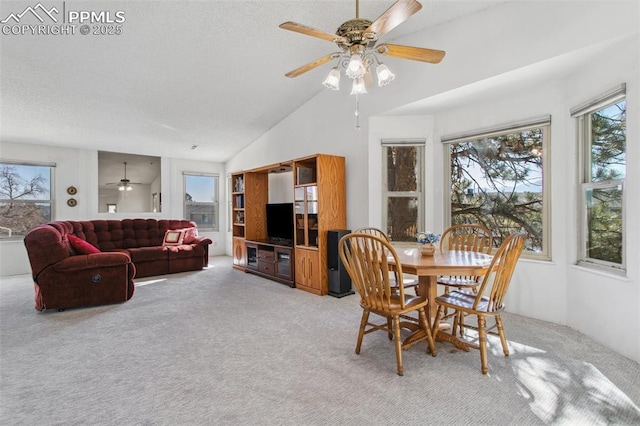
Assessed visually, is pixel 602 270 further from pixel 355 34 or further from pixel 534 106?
pixel 355 34

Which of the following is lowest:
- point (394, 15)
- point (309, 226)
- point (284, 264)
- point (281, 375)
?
point (281, 375)

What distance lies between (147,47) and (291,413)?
12.8 feet

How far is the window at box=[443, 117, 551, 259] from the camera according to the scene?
3.44m

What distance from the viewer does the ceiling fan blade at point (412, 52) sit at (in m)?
2.35

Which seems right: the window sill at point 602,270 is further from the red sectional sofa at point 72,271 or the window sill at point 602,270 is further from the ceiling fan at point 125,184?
the ceiling fan at point 125,184

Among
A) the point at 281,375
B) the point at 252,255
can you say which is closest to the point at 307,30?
the point at 281,375

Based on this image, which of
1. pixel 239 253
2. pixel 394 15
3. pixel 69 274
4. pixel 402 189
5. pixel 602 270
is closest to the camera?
pixel 394 15

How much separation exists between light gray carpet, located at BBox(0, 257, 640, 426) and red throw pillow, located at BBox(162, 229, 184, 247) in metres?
2.63

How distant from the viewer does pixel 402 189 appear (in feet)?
14.5

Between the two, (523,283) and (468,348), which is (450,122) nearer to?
(523,283)

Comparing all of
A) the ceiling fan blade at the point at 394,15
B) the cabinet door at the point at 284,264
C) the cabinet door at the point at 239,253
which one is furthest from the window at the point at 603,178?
the cabinet door at the point at 239,253

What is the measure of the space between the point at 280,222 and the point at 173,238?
228 cm

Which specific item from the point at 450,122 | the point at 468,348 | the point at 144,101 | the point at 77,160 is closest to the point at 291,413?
the point at 468,348

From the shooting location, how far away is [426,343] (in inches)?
108
